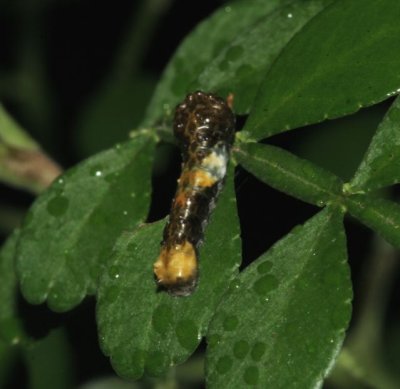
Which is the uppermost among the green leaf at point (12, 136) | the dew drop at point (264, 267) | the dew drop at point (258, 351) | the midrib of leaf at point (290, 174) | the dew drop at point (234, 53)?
the dew drop at point (234, 53)

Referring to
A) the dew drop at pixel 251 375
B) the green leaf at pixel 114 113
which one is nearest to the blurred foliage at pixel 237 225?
the dew drop at pixel 251 375

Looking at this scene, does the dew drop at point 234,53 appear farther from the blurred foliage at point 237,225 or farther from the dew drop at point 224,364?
the dew drop at point 224,364

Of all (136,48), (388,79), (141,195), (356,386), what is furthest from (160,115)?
(136,48)

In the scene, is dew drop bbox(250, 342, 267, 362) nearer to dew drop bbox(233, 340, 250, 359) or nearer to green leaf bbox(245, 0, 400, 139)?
dew drop bbox(233, 340, 250, 359)

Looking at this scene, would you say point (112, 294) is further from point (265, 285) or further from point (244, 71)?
point (244, 71)

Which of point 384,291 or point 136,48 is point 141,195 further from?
point 136,48

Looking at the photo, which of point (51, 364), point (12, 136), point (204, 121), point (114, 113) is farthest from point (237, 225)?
point (114, 113)

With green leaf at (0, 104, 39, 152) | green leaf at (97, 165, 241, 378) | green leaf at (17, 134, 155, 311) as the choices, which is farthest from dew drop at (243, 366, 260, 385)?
green leaf at (0, 104, 39, 152)
